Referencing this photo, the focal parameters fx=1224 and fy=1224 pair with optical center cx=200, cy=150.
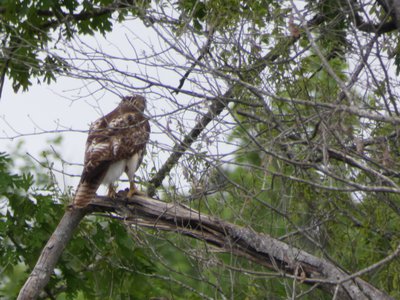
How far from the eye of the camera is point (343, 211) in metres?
7.09

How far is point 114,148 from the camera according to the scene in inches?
334

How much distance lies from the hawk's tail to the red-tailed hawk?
0.07m

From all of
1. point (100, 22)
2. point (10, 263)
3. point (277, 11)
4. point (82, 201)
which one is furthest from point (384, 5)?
point (10, 263)

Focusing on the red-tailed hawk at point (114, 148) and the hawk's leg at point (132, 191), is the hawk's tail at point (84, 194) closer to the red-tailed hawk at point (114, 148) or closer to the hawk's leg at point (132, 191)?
the red-tailed hawk at point (114, 148)

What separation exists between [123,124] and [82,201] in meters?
1.09

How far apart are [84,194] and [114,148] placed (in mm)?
768

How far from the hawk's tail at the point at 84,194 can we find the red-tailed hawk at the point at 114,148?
2.6 inches

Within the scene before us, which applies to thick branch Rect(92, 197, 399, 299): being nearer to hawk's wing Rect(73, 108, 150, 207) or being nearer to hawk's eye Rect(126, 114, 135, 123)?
hawk's wing Rect(73, 108, 150, 207)

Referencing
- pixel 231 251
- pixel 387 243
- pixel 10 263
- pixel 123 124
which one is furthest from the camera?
pixel 10 263

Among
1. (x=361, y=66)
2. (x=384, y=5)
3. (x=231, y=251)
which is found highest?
(x=384, y=5)

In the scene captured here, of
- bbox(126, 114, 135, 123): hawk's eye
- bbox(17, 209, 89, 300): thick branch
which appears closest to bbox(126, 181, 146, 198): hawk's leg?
bbox(17, 209, 89, 300): thick branch

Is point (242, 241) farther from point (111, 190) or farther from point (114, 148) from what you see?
point (114, 148)

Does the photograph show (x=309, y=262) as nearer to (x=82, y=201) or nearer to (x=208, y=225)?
(x=208, y=225)

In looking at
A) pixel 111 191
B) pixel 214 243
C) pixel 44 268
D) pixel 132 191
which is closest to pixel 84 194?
pixel 132 191
